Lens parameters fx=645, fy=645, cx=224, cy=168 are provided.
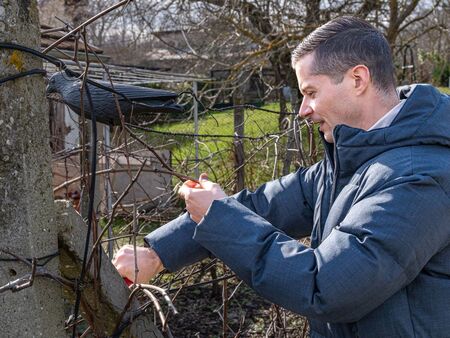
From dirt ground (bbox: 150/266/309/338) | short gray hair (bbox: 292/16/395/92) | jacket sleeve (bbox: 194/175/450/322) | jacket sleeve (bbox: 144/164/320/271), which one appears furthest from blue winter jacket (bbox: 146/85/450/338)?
dirt ground (bbox: 150/266/309/338)

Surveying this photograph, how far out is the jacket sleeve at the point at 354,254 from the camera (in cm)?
138

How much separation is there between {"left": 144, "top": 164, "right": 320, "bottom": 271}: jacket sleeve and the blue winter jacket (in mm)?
291

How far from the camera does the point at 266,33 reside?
8.52m

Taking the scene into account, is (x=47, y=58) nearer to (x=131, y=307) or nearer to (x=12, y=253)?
(x=12, y=253)

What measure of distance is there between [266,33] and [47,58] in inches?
290

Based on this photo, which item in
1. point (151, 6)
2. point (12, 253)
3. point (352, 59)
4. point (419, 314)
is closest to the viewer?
point (12, 253)

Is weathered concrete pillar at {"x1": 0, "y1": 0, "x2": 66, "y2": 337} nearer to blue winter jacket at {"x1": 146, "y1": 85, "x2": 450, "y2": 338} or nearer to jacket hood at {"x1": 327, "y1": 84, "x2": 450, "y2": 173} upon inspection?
blue winter jacket at {"x1": 146, "y1": 85, "x2": 450, "y2": 338}

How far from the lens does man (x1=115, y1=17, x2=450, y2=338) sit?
140cm

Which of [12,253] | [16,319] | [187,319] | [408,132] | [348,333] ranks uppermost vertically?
[408,132]

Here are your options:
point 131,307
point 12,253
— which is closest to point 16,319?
point 12,253

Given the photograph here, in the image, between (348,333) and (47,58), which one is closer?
(47,58)

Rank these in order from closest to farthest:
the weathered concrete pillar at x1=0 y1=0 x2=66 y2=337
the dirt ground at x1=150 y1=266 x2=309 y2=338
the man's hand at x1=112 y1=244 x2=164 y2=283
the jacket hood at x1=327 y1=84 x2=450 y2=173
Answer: the weathered concrete pillar at x1=0 y1=0 x2=66 y2=337, the jacket hood at x1=327 y1=84 x2=450 y2=173, the man's hand at x1=112 y1=244 x2=164 y2=283, the dirt ground at x1=150 y1=266 x2=309 y2=338

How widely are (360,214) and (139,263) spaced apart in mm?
726

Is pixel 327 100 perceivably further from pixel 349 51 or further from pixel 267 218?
pixel 267 218
